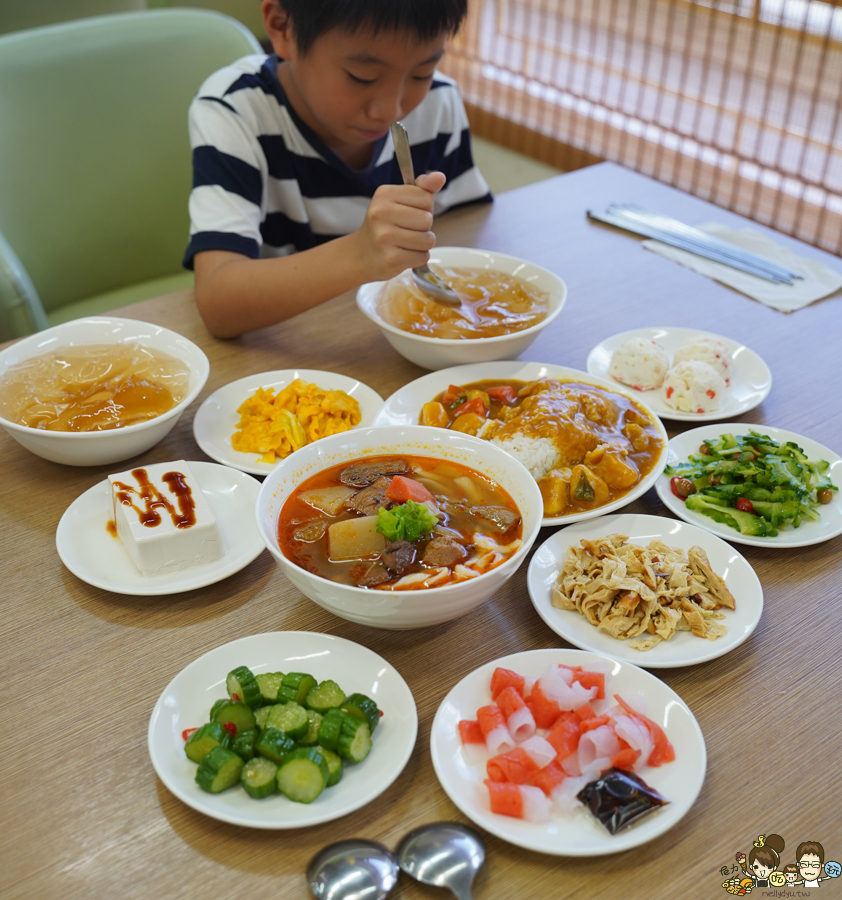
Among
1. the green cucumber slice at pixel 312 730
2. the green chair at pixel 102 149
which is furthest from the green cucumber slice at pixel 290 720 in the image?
the green chair at pixel 102 149

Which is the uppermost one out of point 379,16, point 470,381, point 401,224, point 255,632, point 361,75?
point 379,16

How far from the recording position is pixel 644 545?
4.31ft

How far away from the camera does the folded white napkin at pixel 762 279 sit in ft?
6.72

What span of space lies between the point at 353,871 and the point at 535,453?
29.0 inches

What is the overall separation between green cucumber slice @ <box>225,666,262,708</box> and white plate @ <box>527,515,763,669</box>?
0.41 m

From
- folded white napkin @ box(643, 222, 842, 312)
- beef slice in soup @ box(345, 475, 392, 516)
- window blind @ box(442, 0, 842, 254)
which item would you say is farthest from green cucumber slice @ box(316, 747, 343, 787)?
window blind @ box(442, 0, 842, 254)

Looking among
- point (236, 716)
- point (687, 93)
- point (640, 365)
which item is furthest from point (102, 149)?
point (687, 93)

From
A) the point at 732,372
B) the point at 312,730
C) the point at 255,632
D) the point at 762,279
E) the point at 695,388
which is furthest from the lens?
the point at 762,279

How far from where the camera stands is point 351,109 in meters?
1.96

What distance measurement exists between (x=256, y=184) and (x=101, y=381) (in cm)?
80

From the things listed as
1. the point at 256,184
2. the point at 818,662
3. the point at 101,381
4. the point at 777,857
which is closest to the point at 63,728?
the point at 101,381

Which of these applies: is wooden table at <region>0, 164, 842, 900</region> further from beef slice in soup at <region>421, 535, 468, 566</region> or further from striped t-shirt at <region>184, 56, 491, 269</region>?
striped t-shirt at <region>184, 56, 491, 269</region>

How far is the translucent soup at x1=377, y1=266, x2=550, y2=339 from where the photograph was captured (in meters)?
1.73

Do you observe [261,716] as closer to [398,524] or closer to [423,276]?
[398,524]
